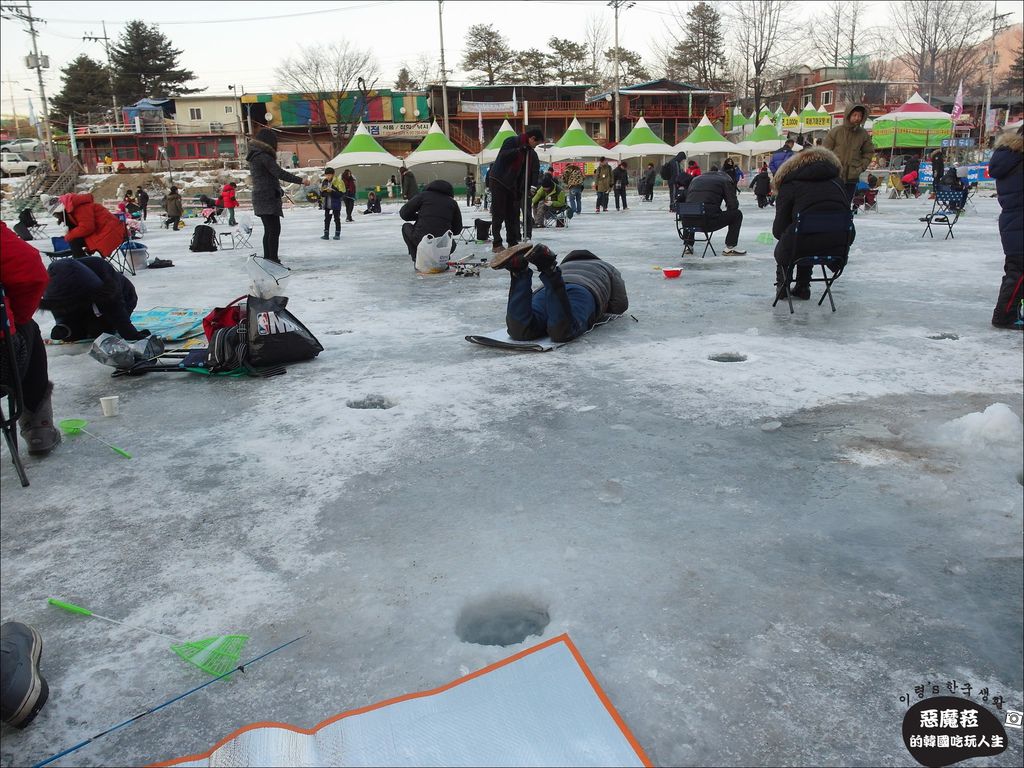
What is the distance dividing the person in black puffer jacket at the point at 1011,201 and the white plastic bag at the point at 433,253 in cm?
571

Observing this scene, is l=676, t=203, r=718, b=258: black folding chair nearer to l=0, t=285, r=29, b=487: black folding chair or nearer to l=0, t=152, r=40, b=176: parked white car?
l=0, t=285, r=29, b=487: black folding chair

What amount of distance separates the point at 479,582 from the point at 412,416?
65.6 inches

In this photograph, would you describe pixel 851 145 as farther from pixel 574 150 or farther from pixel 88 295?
pixel 574 150

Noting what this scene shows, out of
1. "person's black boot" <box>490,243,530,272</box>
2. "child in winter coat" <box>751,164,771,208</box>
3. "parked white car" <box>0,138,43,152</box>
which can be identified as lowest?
"person's black boot" <box>490,243,530,272</box>

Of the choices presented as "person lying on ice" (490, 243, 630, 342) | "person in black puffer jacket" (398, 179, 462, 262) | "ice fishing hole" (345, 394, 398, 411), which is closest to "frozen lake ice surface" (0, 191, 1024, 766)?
"ice fishing hole" (345, 394, 398, 411)

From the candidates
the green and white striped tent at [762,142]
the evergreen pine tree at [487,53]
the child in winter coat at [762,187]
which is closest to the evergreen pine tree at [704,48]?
the evergreen pine tree at [487,53]

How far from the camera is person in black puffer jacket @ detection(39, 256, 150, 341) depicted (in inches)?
211

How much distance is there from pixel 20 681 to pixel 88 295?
15.0 feet

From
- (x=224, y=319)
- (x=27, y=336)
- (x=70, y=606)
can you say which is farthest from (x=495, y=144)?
(x=70, y=606)

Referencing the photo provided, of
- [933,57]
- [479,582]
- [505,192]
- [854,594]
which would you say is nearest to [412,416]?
[479,582]

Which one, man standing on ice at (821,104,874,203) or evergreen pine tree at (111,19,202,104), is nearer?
man standing on ice at (821,104,874,203)

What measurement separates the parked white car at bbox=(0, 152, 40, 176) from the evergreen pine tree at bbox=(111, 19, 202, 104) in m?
17.5

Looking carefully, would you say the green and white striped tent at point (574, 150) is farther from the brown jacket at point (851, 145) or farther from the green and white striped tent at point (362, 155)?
the brown jacket at point (851, 145)

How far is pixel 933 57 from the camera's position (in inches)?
2136
